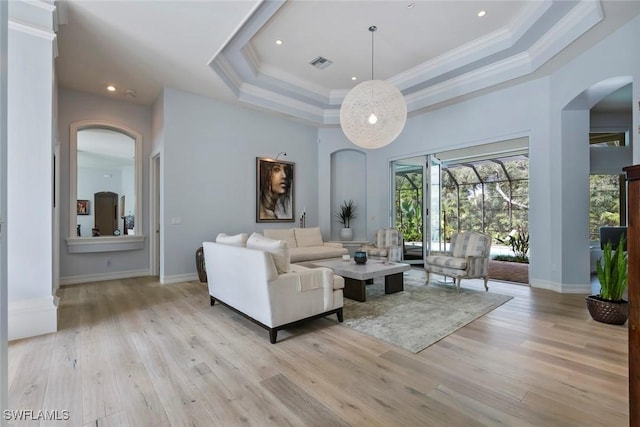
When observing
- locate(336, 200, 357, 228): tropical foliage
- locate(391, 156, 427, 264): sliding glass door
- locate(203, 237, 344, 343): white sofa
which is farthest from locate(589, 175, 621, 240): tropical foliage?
locate(203, 237, 344, 343): white sofa

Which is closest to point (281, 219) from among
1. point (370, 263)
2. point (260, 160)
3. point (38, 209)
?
point (260, 160)

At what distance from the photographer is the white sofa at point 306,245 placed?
5492mm

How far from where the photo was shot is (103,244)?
5.27 m

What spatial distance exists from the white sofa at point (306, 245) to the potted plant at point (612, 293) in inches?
142

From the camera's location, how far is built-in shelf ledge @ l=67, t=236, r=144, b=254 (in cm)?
506

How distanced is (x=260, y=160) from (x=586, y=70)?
5.43 m

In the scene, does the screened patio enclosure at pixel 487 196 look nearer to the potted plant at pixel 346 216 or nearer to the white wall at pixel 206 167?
the potted plant at pixel 346 216

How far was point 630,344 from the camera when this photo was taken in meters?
1.10

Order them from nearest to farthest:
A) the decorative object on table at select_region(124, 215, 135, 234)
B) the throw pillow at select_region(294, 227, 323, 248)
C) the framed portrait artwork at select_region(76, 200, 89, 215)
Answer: the throw pillow at select_region(294, 227, 323, 248) < the decorative object on table at select_region(124, 215, 135, 234) < the framed portrait artwork at select_region(76, 200, 89, 215)

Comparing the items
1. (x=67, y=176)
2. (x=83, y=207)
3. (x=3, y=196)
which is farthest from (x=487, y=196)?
(x=83, y=207)

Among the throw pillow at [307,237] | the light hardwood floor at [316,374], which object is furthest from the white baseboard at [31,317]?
the throw pillow at [307,237]

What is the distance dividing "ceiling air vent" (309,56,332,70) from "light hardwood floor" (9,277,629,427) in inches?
165

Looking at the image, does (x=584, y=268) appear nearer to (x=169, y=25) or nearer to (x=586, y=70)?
(x=586, y=70)

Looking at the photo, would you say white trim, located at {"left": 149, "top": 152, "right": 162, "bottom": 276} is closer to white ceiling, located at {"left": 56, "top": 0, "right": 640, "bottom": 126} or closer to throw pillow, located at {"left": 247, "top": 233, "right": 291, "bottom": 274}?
white ceiling, located at {"left": 56, "top": 0, "right": 640, "bottom": 126}
